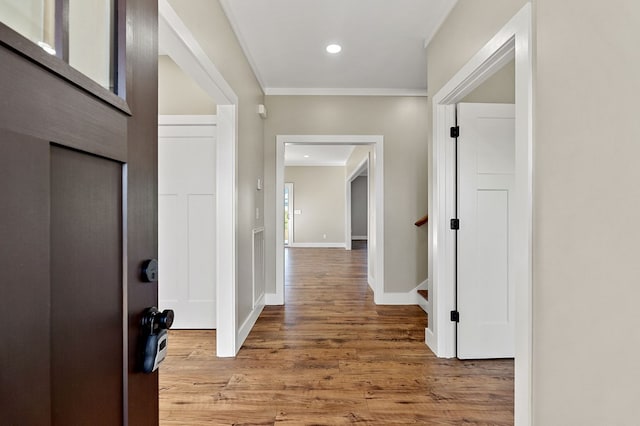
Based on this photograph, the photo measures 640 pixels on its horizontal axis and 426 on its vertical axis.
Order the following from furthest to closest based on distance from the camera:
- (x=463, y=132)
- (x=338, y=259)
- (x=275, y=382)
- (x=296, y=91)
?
(x=338, y=259) → (x=296, y=91) → (x=463, y=132) → (x=275, y=382)

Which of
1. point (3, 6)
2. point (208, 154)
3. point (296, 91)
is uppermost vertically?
point (296, 91)

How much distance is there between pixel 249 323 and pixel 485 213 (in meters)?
2.16

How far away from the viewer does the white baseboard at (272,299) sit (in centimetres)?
361

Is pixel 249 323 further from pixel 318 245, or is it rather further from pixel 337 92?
pixel 318 245

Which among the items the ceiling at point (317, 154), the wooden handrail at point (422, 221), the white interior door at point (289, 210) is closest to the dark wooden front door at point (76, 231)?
the wooden handrail at point (422, 221)

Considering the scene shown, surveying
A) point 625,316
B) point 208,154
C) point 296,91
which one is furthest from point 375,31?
point 625,316

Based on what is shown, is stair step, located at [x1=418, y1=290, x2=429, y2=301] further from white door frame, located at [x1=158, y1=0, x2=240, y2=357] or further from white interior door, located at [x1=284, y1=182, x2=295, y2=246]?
white interior door, located at [x1=284, y1=182, x2=295, y2=246]

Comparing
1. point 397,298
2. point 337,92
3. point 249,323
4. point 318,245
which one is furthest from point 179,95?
point 318,245

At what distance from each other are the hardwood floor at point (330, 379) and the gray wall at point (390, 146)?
2.30 ft

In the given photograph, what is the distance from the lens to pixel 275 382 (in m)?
1.99

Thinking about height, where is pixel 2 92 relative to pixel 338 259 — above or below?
above

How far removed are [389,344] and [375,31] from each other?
253 centimetres

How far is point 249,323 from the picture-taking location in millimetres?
2799

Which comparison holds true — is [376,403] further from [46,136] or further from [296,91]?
[296,91]
